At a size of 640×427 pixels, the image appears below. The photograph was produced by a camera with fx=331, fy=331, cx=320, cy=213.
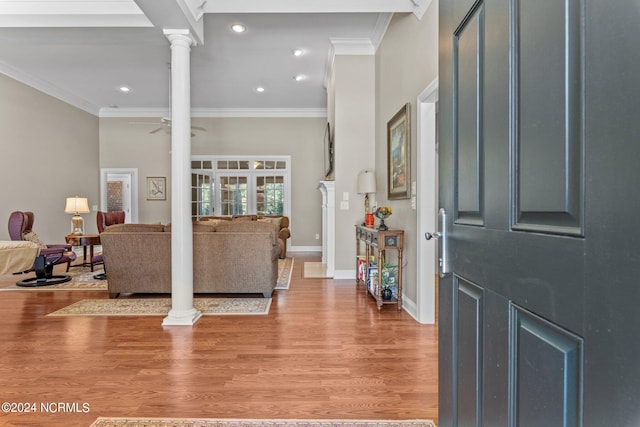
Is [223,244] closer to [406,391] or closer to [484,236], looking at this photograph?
[406,391]

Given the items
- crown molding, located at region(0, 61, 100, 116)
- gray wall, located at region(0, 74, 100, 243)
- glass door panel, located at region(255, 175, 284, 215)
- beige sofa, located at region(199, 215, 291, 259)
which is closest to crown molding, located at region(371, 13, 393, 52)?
beige sofa, located at region(199, 215, 291, 259)

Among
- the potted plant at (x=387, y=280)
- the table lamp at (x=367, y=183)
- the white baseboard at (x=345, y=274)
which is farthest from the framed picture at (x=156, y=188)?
the potted plant at (x=387, y=280)

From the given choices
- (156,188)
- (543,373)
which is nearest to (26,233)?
(156,188)

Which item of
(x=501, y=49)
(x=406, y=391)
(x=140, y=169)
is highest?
(x=140, y=169)

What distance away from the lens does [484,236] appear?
0.89 metres

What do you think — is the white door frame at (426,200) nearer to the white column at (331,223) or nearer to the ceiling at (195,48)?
the ceiling at (195,48)

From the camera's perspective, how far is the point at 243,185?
26.7 ft

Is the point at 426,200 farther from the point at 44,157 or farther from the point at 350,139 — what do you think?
the point at 44,157

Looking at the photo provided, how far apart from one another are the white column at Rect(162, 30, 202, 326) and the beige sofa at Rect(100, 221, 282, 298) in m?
0.71

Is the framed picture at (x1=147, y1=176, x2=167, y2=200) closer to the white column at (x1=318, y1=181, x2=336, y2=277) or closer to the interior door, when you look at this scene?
the white column at (x1=318, y1=181, x2=336, y2=277)

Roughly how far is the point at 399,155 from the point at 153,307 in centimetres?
310

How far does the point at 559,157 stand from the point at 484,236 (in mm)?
310

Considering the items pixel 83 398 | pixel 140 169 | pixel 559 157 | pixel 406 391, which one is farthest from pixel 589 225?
pixel 140 169

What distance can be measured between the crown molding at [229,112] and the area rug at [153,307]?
211 inches
